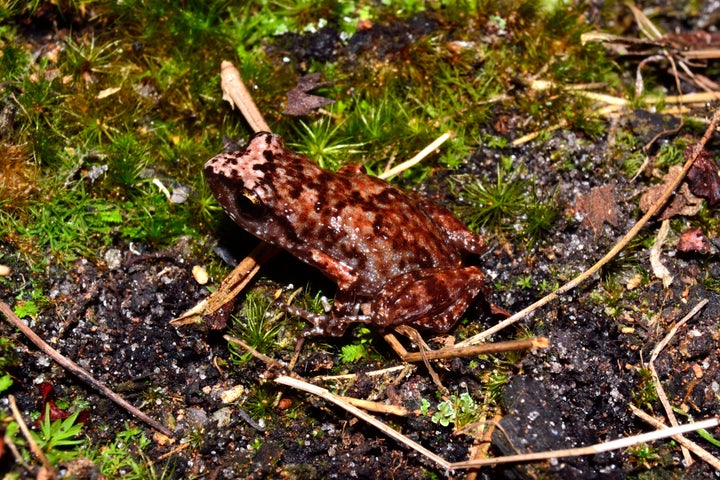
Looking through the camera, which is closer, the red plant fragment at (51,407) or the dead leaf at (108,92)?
the red plant fragment at (51,407)

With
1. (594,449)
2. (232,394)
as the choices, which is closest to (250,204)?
(232,394)

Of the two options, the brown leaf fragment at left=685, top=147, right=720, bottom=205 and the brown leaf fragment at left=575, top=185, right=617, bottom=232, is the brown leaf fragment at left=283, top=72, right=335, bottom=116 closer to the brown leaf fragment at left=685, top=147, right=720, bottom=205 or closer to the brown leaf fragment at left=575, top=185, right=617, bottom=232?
the brown leaf fragment at left=575, top=185, right=617, bottom=232

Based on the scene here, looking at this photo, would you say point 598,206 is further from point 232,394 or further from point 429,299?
point 232,394

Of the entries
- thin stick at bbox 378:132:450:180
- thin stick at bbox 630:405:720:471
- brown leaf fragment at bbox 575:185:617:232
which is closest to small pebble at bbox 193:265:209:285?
thin stick at bbox 378:132:450:180

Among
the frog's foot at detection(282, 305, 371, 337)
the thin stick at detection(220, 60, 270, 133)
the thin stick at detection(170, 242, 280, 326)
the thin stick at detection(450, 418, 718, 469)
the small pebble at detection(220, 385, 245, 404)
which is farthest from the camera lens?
the thin stick at detection(220, 60, 270, 133)

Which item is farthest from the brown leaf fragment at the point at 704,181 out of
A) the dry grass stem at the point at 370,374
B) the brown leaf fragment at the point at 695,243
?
the dry grass stem at the point at 370,374

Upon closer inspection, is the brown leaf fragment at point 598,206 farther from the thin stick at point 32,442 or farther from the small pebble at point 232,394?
the thin stick at point 32,442
